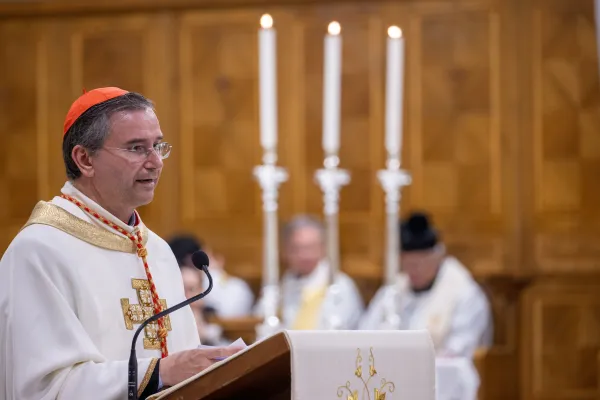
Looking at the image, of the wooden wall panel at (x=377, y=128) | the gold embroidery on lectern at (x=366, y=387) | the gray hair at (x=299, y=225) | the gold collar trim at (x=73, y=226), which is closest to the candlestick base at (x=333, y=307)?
the gold collar trim at (x=73, y=226)

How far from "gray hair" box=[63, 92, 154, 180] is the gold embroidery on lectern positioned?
94 centimetres

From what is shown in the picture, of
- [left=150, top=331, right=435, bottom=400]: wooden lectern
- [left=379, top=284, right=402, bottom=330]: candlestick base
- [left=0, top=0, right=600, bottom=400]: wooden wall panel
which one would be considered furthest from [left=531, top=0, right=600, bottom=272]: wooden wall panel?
[left=150, top=331, right=435, bottom=400]: wooden lectern

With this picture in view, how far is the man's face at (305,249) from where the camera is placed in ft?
27.1

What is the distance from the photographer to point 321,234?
27.5ft

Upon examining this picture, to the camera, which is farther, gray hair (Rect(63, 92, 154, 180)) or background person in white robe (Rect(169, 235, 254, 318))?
background person in white robe (Rect(169, 235, 254, 318))

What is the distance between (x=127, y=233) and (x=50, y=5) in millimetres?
6428

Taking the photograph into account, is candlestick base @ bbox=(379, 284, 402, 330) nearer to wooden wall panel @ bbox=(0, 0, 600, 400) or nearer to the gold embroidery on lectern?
the gold embroidery on lectern

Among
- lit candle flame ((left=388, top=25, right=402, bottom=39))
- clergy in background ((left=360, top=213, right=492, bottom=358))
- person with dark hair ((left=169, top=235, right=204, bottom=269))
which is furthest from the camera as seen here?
clergy in background ((left=360, top=213, right=492, bottom=358))

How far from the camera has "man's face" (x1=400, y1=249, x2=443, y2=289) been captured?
8.02 meters

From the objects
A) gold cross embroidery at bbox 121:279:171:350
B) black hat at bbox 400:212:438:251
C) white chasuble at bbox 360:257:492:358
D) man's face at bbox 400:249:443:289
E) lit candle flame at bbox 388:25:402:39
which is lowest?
white chasuble at bbox 360:257:492:358

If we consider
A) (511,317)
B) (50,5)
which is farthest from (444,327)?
(50,5)

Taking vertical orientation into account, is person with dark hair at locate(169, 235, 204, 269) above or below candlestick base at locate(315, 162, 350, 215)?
below

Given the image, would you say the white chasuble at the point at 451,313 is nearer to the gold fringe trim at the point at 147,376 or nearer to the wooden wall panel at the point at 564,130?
the wooden wall panel at the point at 564,130

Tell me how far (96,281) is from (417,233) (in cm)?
502
